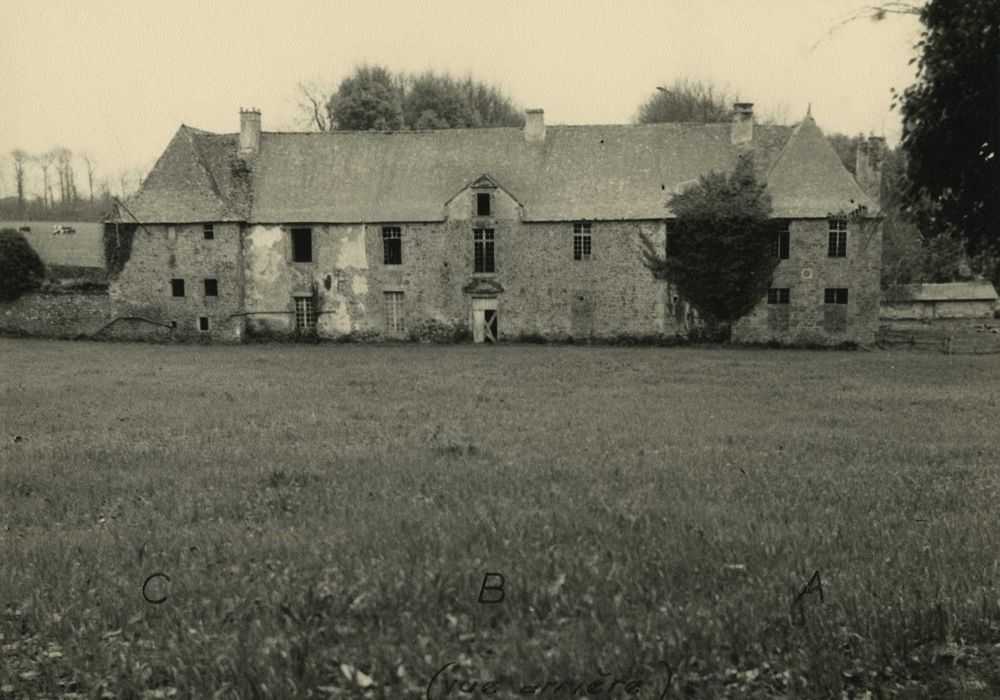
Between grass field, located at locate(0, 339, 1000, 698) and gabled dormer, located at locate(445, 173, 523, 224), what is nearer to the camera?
grass field, located at locate(0, 339, 1000, 698)

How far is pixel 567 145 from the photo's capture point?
40812mm

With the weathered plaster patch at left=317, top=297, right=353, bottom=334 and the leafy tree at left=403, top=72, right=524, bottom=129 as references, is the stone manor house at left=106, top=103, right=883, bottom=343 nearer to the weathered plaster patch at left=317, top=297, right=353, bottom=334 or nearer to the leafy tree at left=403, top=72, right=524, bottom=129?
the weathered plaster patch at left=317, top=297, right=353, bottom=334

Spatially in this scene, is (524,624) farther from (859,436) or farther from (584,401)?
(584,401)

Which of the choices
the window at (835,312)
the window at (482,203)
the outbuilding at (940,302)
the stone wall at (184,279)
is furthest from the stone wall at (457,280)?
the outbuilding at (940,302)

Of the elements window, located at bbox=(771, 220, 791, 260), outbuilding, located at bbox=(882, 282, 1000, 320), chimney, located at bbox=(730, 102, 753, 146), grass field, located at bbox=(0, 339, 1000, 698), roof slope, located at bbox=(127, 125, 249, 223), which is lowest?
grass field, located at bbox=(0, 339, 1000, 698)

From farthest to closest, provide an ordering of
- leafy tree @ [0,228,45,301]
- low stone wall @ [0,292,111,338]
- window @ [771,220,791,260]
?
1. low stone wall @ [0,292,111,338]
2. leafy tree @ [0,228,45,301]
3. window @ [771,220,791,260]

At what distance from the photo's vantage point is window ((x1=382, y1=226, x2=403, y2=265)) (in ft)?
130

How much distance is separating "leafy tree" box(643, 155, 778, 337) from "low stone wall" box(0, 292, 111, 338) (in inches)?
1138

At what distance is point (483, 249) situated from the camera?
3916 centimetres

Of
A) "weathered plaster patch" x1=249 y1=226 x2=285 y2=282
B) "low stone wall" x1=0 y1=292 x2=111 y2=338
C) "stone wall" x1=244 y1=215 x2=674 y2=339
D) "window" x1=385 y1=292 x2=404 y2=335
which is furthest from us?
"low stone wall" x1=0 y1=292 x2=111 y2=338

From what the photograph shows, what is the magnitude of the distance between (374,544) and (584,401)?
11352 mm

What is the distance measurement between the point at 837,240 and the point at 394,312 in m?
21.5

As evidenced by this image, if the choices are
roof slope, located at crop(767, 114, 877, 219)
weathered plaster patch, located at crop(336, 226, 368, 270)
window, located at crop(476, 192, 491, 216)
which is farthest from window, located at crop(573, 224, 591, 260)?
weathered plaster patch, located at crop(336, 226, 368, 270)

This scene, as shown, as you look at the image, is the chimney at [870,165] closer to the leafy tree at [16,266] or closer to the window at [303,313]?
the window at [303,313]
